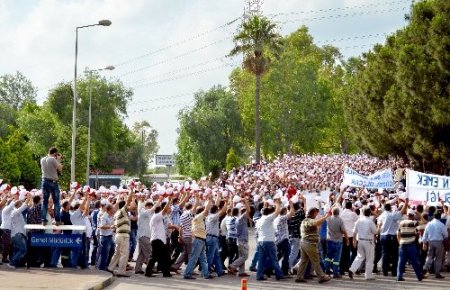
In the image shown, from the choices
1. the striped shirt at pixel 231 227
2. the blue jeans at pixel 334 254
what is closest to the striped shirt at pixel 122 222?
the striped shirt at pixel 231 227

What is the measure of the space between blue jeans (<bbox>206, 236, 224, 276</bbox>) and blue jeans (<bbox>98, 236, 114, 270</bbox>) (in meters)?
2.40

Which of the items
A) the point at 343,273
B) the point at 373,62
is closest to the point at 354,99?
the point at 373,62

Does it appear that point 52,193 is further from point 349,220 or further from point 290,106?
point 290,106

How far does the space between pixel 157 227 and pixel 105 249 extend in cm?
206

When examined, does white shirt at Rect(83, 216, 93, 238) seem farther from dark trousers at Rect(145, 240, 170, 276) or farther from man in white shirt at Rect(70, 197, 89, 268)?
dark trousers at Rect(145, 240, 170, 276)

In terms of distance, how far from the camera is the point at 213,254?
909 inches

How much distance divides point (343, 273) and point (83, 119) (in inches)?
2486

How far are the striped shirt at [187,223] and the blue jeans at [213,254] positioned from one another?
616mm

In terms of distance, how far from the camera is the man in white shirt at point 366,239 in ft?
72.9

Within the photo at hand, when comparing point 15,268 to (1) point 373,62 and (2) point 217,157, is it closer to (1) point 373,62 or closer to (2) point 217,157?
(1) point 373,62

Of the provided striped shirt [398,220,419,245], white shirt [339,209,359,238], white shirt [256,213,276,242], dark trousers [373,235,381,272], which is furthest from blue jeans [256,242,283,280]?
dark trousers [373,235,381,272]

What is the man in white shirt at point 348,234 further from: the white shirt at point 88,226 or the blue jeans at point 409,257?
the white shirt at point 88,226

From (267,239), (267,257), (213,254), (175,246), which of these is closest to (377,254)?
(267,257)

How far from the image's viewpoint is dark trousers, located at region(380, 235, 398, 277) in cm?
2303
